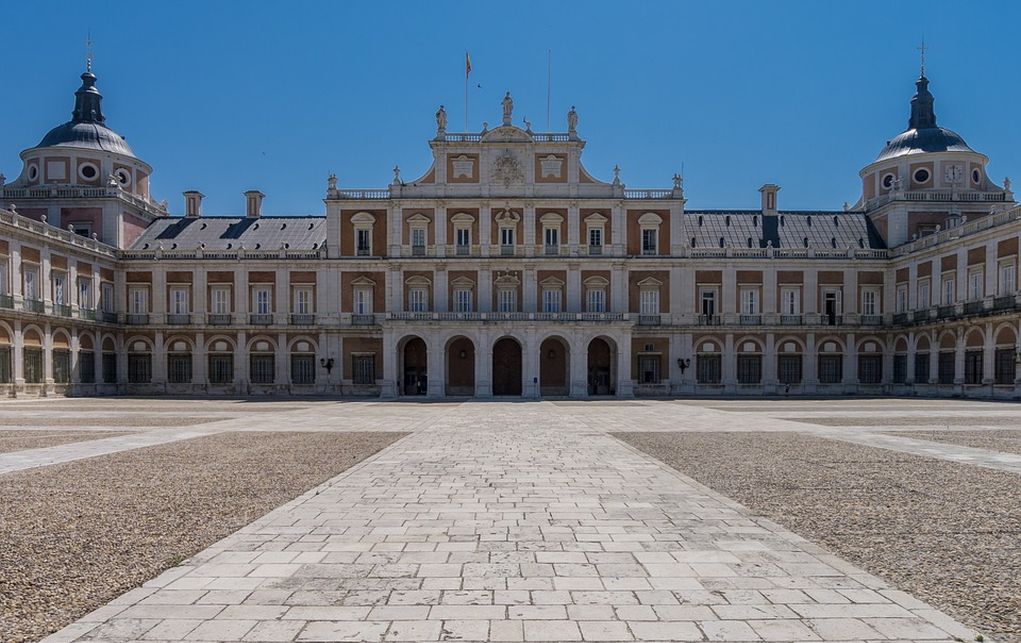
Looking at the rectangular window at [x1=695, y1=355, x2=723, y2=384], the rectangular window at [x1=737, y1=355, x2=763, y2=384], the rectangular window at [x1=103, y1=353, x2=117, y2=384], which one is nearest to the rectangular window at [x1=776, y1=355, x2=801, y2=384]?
the rectangular window at [x1=737, y1=355, x2=763, y2=384]

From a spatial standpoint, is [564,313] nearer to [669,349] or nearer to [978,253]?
[669,349]

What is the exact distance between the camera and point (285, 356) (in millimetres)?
51062

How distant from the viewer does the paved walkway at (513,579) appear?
5230 millimetres

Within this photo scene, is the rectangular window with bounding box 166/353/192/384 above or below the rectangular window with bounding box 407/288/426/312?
below

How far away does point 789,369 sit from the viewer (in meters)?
51.2

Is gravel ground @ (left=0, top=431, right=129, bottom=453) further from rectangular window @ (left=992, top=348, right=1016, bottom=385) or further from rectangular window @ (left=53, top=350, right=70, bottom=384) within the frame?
rectangular window @ (left=992, top=348, right=1016, bottom=385)

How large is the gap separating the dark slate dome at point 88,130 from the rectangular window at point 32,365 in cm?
1693

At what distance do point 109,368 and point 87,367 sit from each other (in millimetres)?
2665

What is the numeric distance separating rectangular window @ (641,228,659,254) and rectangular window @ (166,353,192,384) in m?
29.6

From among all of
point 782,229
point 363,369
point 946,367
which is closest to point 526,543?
point 946,367

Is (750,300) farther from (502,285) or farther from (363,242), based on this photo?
(363,242)

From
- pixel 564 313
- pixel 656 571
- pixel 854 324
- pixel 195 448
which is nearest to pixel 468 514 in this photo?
pixel 656 571

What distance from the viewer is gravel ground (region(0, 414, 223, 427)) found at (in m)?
22.6

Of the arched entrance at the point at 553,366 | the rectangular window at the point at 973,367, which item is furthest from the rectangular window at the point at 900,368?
the arched entrance at the point at 553,366
